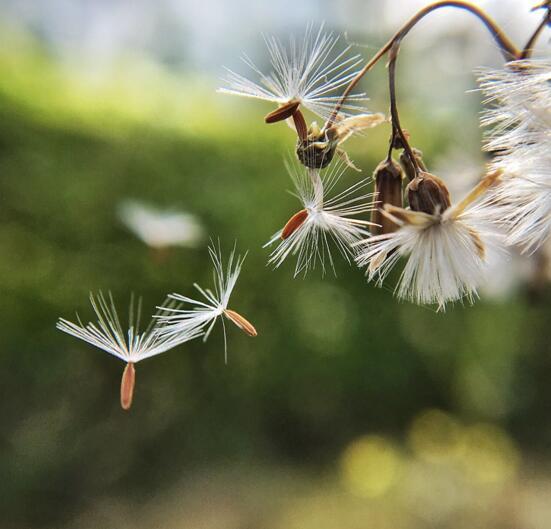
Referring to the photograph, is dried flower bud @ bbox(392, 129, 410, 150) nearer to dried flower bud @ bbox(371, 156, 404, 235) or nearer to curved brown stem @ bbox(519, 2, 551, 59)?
dried flower bud @ bbox(371, 156, 404, 235)

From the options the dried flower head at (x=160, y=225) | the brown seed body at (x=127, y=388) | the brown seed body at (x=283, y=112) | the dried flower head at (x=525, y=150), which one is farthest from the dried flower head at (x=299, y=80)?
the dried flower head at (x=160, y=225)

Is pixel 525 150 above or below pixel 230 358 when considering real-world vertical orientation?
below

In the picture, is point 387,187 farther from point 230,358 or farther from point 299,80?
point 230,358

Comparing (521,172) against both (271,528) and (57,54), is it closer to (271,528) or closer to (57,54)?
(57,54)

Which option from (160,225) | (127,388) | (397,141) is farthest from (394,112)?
(160,225)

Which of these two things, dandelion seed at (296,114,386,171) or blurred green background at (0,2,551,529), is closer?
dandelion seed at (296,114,386,171)

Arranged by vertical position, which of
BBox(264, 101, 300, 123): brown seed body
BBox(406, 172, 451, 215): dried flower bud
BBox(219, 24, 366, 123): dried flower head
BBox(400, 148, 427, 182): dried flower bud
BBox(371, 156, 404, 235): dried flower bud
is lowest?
BBox(406, 172, 451, 215): dried flower bud

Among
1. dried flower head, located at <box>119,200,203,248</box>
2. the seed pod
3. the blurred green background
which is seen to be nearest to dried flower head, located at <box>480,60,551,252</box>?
the seed pod
